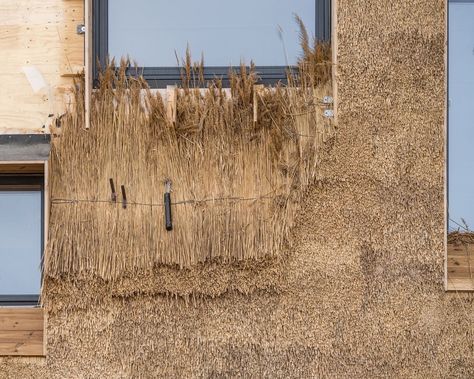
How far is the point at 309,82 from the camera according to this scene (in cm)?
373

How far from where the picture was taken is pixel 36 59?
150 inches

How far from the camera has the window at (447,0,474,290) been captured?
3.82 meters

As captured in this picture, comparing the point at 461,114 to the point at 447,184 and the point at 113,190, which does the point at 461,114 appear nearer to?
the point at 447,184

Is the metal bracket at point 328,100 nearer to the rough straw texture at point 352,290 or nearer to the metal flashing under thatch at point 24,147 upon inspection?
the rough straw texture at point 352,290

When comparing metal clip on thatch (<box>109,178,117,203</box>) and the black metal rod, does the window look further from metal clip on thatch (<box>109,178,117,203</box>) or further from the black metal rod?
metal clip on thatch (<box>109,178,117,203</box>)

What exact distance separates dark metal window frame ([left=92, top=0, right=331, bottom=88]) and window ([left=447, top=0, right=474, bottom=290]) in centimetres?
72

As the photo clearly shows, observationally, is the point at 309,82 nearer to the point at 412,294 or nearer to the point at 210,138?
the point at 210,138

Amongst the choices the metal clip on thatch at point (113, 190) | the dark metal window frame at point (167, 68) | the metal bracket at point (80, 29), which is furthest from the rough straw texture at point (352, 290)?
the metal bracket at point (80, 29)

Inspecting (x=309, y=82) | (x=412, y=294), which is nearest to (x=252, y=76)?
(x=309, y=82)

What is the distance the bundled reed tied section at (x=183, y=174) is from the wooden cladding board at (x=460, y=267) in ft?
2.91

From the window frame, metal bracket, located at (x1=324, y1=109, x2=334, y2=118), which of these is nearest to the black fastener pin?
metal bracket, located at (x1=324, y1=109, x2=334, y2=118)

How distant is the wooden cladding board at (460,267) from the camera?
3639 mm

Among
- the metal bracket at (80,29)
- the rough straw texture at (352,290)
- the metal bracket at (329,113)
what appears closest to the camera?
the rough straw texture at (352,290)

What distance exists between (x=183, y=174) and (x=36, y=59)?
1032 millimetres
